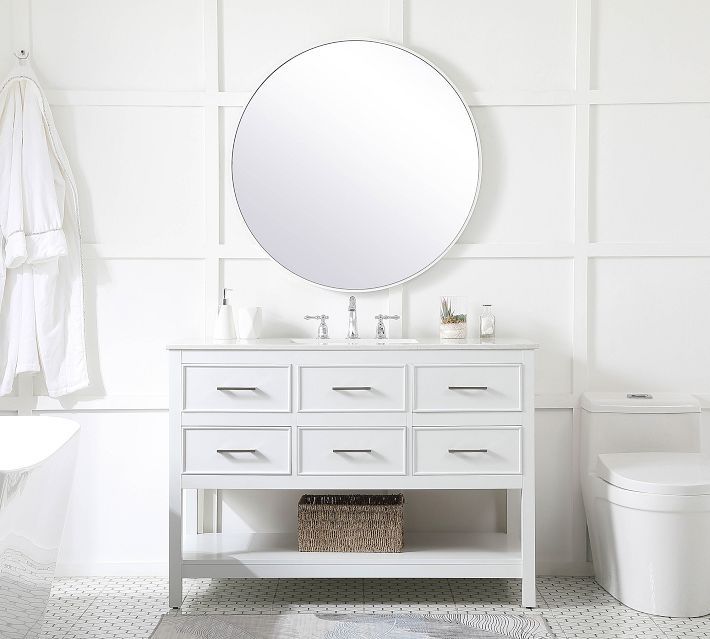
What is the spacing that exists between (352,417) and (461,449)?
375mm

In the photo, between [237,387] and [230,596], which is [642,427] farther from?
[230,596]

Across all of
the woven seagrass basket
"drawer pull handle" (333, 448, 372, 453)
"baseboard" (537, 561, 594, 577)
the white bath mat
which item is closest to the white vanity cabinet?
"drawer pull handle" (333, 448, 372, 453)

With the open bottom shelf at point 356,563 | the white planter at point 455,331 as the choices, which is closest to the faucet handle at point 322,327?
the white planter at point 455,331

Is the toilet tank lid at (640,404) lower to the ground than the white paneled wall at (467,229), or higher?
lower

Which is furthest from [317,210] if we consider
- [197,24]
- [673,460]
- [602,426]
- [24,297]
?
[673,460]

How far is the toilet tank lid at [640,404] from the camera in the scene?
2.89 meters

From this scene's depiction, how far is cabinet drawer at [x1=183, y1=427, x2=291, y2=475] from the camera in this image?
261 cm

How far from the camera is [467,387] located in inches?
103

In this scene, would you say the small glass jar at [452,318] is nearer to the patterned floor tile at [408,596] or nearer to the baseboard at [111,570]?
the patterned floor tile at [408,596]

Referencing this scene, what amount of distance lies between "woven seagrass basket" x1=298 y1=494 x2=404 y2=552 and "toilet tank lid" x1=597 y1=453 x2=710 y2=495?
75cm

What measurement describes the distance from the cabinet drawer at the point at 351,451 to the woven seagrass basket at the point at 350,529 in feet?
0.60

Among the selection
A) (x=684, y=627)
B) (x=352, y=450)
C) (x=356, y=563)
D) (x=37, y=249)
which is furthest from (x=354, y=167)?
(x=684, y=627)

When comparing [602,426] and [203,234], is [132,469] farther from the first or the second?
[602,426]

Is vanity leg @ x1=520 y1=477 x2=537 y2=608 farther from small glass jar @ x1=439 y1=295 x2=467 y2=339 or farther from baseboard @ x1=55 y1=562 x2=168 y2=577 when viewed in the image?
baseboard @ x1=55 y1=562 x2=168 y2=577
